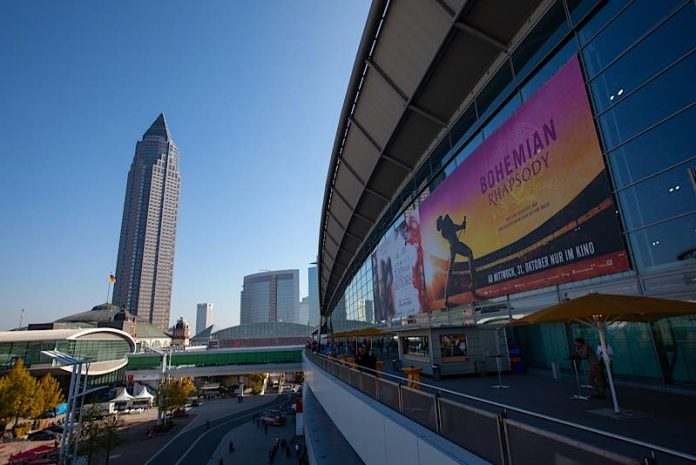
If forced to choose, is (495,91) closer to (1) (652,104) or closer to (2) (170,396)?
(1) (652,104)

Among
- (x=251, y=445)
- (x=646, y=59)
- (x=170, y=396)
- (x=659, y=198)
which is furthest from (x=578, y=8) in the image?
(x=170, y=396)

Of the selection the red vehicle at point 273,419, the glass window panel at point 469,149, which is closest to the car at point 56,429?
the red vehicle at point 273,419

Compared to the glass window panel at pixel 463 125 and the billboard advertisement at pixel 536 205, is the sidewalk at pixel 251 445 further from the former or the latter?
the glass window panel at pixel 463 125

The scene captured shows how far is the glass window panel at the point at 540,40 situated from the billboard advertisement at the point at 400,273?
9.80 metres

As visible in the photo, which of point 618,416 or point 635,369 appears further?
point 635,369

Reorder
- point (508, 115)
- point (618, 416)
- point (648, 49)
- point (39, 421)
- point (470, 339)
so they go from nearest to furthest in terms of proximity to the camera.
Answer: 1. point (618, 416)
2. point (648, 49)
3. point (508, 115)
4. point (470, 339)
5. point (39, 421)

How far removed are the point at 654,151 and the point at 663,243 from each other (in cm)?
194

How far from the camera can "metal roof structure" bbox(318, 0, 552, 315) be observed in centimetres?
1110

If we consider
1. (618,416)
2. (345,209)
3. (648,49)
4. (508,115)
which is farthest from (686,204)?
(345,209)

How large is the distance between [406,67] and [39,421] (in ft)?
204

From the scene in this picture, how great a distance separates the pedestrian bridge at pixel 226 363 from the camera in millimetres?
67188

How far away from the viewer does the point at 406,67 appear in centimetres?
1312

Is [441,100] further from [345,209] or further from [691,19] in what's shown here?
[345,209]

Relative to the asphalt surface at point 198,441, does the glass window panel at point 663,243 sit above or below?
above
